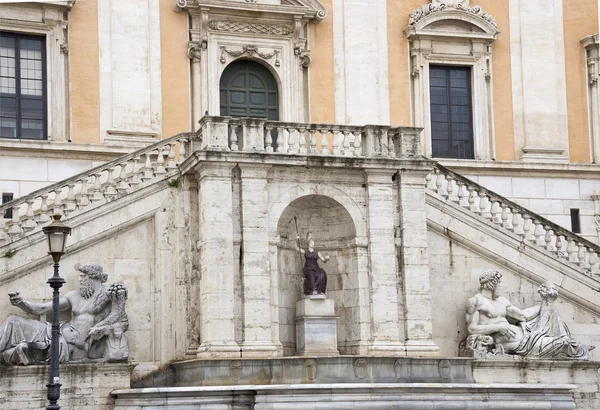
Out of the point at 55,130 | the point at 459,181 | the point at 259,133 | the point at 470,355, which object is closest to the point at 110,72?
the point at 55,130

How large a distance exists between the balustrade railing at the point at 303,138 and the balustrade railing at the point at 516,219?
139cm

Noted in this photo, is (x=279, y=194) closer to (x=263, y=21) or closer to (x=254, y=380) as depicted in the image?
(x=254, y=380)

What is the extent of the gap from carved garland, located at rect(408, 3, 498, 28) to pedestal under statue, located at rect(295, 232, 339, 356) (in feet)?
30.6

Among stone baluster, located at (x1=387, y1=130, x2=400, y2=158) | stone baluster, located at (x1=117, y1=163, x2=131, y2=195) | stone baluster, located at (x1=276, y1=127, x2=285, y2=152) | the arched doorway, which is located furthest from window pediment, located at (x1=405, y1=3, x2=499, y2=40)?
stone baluster, located at (x1=117, y1=163, x2=131, y2=195)

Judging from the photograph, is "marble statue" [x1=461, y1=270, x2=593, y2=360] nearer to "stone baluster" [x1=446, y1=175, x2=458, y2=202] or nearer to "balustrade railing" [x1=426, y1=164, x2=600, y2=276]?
"balustrade railing" [x1=426, y1=164, x2=600, y2=276]

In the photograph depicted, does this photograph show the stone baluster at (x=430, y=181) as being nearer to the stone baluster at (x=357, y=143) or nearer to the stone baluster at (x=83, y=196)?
the stone baluster at (x=357, y=143)

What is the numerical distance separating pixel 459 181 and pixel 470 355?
3.89 meters

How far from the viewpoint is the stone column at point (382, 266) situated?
25.8 meters

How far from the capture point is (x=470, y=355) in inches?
1047

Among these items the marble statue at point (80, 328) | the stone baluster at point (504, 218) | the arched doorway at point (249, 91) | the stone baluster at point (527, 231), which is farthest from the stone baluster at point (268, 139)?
the stone baluster at point (527, 231)

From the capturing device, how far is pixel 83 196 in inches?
1001

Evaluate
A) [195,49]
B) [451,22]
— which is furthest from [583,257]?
[195,49]

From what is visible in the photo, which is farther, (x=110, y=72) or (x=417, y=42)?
(x=417, y=42)

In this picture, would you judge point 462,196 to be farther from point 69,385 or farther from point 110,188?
point 69,385
